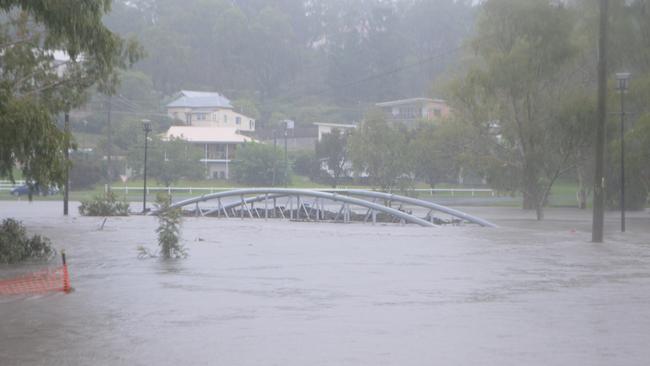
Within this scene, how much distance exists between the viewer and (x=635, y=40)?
47438 mm

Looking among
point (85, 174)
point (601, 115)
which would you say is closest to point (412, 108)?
point (85, 174)

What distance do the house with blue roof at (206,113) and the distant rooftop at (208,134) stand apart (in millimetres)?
7000

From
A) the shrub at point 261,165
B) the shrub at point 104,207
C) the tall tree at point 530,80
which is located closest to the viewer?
the shrub at point 104,207

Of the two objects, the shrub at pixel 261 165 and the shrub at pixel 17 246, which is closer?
the shrub at pixel 17 246

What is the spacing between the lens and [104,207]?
3778 centimetres

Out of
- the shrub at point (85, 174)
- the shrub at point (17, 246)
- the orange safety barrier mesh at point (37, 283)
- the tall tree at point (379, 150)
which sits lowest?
the orange safety barrier mesh at point (37, 283)

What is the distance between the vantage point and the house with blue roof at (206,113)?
312 feet

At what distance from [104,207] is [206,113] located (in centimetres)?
5840

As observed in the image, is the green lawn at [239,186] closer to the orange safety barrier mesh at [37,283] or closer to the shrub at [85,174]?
the shrub at [85,174]

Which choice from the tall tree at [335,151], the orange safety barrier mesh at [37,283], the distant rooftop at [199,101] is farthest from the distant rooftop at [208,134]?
the orange safety barrier mesh at [37,283]

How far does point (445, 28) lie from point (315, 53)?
18.2 m

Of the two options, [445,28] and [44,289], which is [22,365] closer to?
[44,289]

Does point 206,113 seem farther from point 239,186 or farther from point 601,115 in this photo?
point 601,115

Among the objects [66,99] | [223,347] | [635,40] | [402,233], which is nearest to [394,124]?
[635,40]
